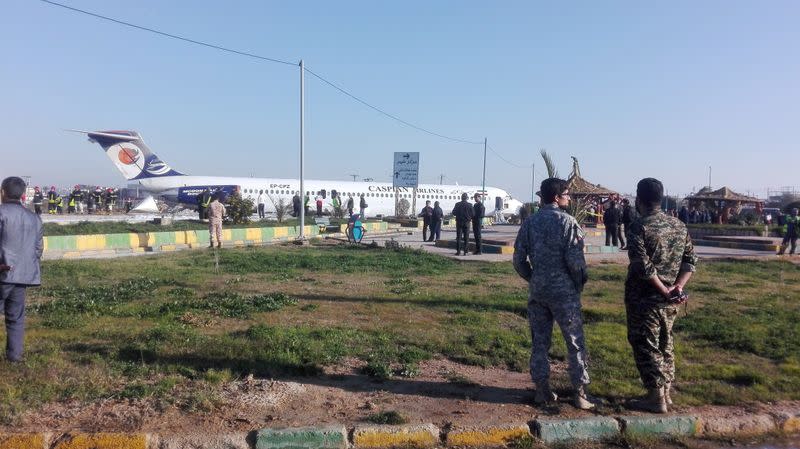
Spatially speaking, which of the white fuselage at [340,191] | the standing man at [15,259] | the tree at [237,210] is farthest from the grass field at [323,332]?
the white fuselage at [340,191]

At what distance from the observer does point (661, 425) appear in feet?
16.9

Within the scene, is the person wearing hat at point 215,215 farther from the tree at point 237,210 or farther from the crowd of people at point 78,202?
the crowd of people at point 78,202

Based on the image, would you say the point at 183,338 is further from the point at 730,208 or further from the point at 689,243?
the point at 730,208

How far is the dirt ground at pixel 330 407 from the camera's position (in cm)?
495

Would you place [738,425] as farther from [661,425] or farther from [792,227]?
[792,227]

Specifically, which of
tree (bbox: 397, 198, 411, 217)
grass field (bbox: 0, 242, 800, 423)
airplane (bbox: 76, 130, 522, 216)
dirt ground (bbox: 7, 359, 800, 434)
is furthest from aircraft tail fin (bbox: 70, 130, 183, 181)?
dirt ground (bbox: 7, 359, 800, 434)

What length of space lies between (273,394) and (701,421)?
11.0 feet

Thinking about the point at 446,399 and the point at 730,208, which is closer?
the point at 446,399

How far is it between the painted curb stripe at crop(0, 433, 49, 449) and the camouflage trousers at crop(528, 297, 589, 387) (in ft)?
11.8

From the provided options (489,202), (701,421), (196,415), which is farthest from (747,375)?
(489,202)

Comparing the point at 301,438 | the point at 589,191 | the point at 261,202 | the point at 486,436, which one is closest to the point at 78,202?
the point at 261,202

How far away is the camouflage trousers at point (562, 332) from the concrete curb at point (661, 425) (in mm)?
448

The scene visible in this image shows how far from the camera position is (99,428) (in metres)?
4.80

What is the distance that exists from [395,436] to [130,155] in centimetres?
4044
